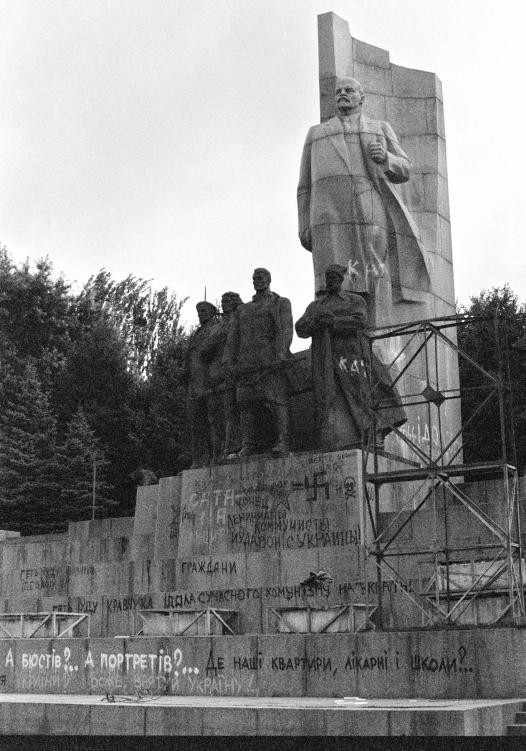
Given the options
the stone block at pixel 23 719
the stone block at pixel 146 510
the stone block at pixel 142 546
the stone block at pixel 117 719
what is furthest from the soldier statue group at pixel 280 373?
the stone block at pixel 117 719

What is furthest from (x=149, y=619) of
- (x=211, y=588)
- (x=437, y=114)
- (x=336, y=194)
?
(x=437, y=114)

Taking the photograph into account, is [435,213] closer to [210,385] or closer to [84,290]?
[210,385]

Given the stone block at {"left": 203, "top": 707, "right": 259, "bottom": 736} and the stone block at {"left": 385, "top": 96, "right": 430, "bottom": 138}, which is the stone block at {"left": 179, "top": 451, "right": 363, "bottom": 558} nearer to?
the stone block at {"left": 203, "top": 707, "right": 259, "bottom": 736}

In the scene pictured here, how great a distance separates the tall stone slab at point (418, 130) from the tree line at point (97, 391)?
547 centimetres

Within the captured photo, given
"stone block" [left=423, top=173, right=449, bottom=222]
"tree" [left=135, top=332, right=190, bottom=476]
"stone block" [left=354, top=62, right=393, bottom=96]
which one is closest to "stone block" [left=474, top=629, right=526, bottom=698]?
"stone block" [left=423, top=173, right=449, bottom=222]

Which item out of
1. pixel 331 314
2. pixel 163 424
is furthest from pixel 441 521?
pixel 163 424

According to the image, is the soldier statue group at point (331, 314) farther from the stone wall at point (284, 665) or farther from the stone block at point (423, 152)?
the stone wall at point (284, 665)

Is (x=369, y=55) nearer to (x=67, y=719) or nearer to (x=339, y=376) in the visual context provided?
(x=339, y=376)

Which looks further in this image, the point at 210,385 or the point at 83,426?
the point at 83,426

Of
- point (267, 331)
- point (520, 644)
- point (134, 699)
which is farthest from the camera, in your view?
point (267, 331)

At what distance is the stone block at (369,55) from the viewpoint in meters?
25.2

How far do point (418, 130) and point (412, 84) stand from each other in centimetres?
97

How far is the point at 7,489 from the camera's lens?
120 ft

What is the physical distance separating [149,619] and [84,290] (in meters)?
35.0
